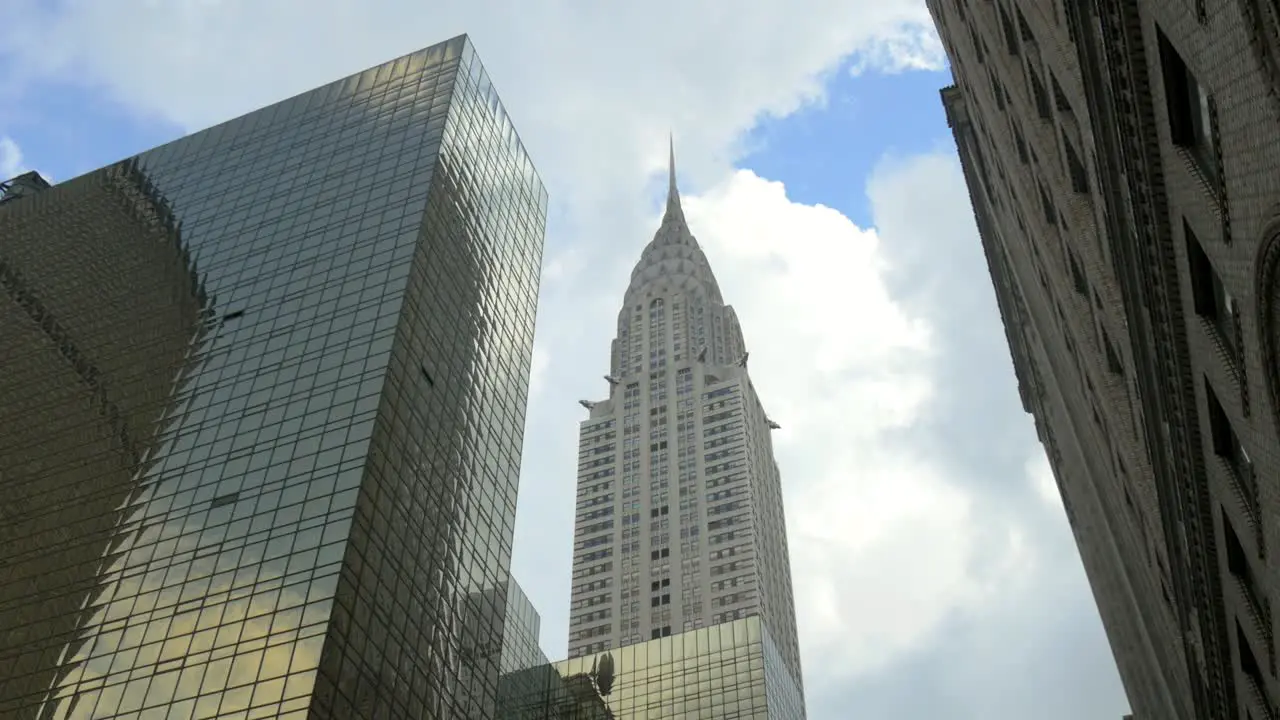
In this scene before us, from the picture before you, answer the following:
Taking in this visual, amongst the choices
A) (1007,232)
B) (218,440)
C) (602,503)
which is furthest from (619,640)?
(1007,232)

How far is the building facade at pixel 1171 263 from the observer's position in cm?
1705

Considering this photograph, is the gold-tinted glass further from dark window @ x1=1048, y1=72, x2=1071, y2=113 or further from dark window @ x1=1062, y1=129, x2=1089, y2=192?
dark window @ x1=1048, y1=72, x2=1071, y2=113

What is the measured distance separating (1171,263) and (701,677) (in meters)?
81.9

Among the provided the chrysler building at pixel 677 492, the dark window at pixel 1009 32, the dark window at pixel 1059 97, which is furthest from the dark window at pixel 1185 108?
the chrysler building at pixel 677 492

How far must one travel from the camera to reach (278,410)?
2438 inches

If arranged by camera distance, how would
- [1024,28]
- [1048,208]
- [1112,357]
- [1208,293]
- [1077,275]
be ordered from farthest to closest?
[1048,208], [1077,275], [1112,357], [1024,28], [1208,293]

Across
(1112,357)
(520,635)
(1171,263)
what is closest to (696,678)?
(520,635)

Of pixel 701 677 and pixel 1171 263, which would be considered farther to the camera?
pixel 701 677

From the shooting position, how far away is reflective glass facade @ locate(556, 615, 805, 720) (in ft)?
314

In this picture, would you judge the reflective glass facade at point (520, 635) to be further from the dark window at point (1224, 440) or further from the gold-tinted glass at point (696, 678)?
the dark window at point (1224, 440)

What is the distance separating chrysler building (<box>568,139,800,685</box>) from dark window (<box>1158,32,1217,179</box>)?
10086cm

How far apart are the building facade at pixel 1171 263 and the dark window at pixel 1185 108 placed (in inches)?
1.4

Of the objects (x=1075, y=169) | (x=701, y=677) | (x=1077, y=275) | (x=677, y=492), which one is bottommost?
(x=1075, y=169)

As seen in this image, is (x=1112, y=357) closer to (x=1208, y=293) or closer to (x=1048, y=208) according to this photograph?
(x=1048, y=208)
